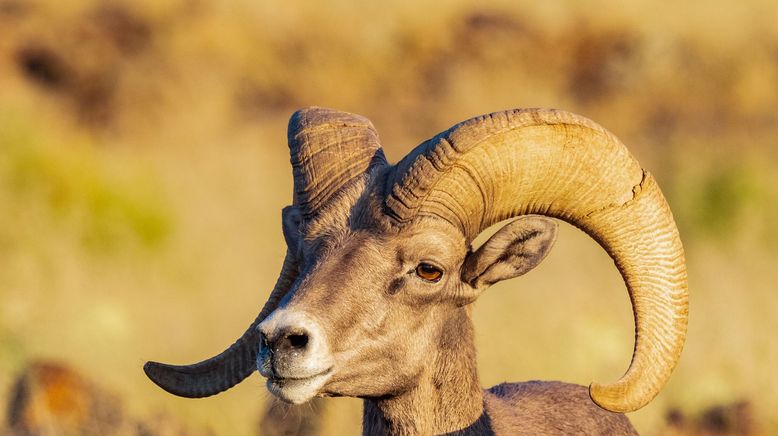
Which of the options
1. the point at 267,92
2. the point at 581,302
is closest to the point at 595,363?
the point at 581,302

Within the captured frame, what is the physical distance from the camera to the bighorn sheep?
5.95 metres

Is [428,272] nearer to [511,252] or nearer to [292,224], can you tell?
[511,252]

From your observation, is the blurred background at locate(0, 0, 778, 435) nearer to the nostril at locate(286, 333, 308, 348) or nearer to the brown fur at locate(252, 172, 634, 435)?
the brown fur at locate(252, 172, 634, 435)

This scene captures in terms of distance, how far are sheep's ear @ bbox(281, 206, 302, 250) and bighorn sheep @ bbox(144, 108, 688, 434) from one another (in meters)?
0.09

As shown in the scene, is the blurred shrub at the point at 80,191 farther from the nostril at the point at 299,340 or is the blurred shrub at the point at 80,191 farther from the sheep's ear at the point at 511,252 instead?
the nostril at the point at 299,340

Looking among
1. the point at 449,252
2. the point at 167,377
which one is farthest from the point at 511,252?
the point at 167,377

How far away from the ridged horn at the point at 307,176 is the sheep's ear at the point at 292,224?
0.04m

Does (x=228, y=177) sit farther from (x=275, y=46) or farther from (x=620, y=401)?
(x=620, y=401)

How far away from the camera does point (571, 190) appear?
20.6 ft

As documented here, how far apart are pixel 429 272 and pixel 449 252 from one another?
0.46ft

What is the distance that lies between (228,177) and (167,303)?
7.30 metres

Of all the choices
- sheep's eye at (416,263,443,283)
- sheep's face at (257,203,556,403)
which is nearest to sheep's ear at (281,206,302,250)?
sheep's face at (257,203,556,403)

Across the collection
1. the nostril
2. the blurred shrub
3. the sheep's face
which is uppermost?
the blurred shrub

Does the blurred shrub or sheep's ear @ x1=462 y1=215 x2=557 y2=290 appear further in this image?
the blurred shrub
